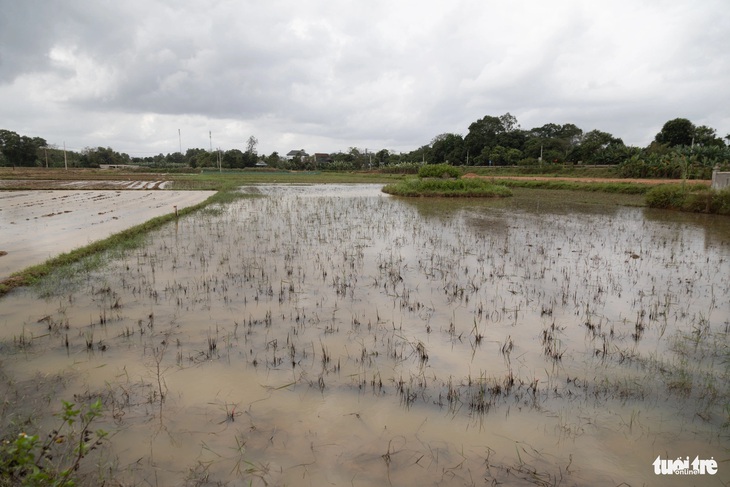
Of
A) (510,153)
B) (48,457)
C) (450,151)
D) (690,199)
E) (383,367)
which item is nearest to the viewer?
(48,457)

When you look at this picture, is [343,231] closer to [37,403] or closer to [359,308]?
[359,308]

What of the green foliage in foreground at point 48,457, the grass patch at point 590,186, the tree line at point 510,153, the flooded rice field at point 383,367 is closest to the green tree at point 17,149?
the tree line at point 510,153

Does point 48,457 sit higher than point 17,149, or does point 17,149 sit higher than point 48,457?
point 17,149

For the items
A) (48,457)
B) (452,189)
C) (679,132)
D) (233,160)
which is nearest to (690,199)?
(452,189)

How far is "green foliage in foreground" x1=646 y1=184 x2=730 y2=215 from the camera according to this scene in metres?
14.7

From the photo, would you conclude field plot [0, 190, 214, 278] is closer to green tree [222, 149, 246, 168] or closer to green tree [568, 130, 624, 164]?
green tree [568, 130, 624, 164]

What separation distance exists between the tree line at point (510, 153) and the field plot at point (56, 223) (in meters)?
31.5

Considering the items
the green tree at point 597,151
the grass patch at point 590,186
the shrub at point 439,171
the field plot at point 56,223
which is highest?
the green tree at point 597,151

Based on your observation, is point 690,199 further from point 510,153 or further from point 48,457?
point 510,153

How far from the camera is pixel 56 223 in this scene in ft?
37.4

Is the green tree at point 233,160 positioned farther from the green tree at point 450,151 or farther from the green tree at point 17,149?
the green tree at point 450,151

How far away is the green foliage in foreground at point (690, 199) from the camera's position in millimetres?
14688

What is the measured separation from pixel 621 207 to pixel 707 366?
16335 millimetres

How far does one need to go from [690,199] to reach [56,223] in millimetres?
21724
